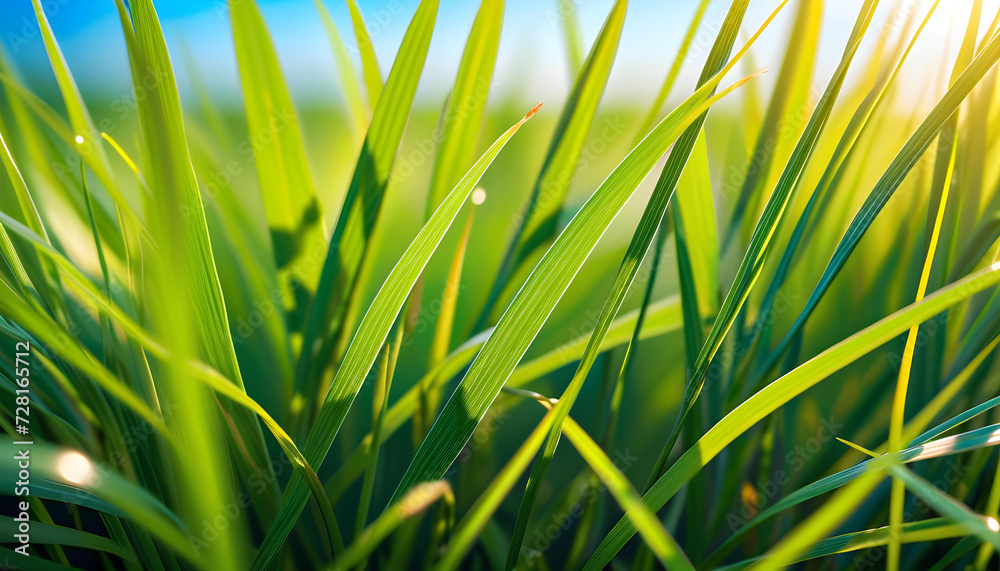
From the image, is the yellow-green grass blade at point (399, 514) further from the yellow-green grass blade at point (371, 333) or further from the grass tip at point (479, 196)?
the grass tip at point (479, 196)

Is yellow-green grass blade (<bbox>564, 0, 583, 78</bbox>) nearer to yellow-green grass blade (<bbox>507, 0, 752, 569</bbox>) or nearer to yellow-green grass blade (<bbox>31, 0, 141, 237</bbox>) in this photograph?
yellow-green grass blade (<bbox>507, 0, 752, 569</bbox>)

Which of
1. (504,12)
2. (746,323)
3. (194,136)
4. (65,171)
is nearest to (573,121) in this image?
(504,12)

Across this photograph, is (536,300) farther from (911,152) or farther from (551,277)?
(911,152)

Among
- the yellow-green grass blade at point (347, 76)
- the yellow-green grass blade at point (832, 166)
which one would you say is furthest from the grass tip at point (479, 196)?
the yellow-green grass blade at point (832, 166)

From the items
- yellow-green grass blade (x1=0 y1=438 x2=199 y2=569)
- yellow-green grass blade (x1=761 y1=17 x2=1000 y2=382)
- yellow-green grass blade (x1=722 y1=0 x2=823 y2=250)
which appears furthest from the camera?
yellow-green grass blade (x1=722 y1=0 x2=823 y2=250)

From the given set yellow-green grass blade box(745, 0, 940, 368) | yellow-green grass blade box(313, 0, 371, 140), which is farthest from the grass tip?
yellow-green grass blade box(745, 0, 940, 368)

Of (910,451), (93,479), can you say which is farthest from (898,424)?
(93,479)
